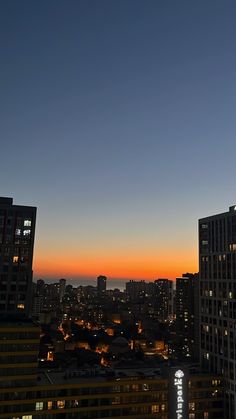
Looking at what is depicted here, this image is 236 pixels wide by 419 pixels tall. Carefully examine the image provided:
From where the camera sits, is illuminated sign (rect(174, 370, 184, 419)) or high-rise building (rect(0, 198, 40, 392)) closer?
illuminated sign (rect(174, 370, 184, 419))

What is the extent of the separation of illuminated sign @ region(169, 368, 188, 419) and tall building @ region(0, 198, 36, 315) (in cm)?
3516

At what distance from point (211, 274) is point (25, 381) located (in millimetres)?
44129

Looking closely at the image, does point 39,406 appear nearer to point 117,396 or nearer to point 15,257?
point 117,396

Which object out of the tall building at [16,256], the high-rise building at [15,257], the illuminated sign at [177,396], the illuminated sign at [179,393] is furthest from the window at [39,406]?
the tall building at [16,256]

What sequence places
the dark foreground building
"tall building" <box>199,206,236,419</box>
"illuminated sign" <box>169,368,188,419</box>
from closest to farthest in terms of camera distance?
1. the dark foreground building
2. "illuminated sign" <box>169,368,188,419</box>
3. "tall building" <box>199,206,236,419</box>

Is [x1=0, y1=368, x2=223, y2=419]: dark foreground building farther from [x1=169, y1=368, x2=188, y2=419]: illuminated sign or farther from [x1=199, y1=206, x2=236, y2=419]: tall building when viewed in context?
[x1=199, y1=206, x2=236, y2=419]: tall building

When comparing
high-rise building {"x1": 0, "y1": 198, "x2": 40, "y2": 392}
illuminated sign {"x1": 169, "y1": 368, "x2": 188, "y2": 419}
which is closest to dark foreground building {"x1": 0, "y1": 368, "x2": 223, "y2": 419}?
illuminated sign {"x1": 169, "y1": 368, "x2": 188, "y2": 419}

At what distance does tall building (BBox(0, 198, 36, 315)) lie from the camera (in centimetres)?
9056

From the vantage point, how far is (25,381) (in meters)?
67.8

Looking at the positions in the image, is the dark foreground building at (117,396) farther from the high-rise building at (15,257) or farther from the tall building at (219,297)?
the high-rise building at (15,257)

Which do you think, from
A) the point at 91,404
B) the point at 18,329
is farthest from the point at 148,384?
the point at 18,329

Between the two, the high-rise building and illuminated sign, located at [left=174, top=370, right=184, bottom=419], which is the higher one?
the high-rise building

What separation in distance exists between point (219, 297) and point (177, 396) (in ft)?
70.0

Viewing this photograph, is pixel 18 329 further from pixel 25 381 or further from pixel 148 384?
pixel 148 384
